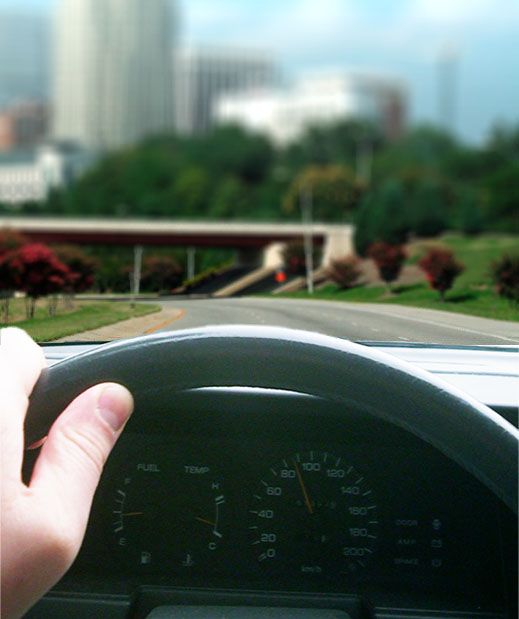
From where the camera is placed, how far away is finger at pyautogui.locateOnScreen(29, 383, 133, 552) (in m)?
Result: 1.58

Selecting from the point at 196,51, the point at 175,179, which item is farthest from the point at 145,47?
the point at 175,179

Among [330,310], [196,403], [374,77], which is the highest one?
[374,77]

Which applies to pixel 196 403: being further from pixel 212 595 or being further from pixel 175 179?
pixel 175 179

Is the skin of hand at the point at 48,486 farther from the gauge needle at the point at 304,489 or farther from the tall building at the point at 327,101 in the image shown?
the tall building at the point at 327,101

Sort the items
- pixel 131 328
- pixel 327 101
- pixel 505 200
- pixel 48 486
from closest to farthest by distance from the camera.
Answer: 1. pixel 48 486
2. pixel 131 328
3. pixel 505 200
4. pixel 327 101

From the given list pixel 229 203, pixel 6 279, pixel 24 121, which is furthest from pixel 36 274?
pixel 24 121

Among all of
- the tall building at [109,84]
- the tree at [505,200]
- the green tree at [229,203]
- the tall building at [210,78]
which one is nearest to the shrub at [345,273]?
the tree at [505,200]

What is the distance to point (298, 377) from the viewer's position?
1.99 m

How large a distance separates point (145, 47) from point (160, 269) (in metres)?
158

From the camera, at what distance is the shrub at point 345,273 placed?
2590 mm

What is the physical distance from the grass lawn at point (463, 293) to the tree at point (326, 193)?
1.18ft

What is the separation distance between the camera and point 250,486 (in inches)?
103

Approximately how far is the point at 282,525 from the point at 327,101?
441ft

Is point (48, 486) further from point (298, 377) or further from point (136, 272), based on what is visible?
point (136, 272)
